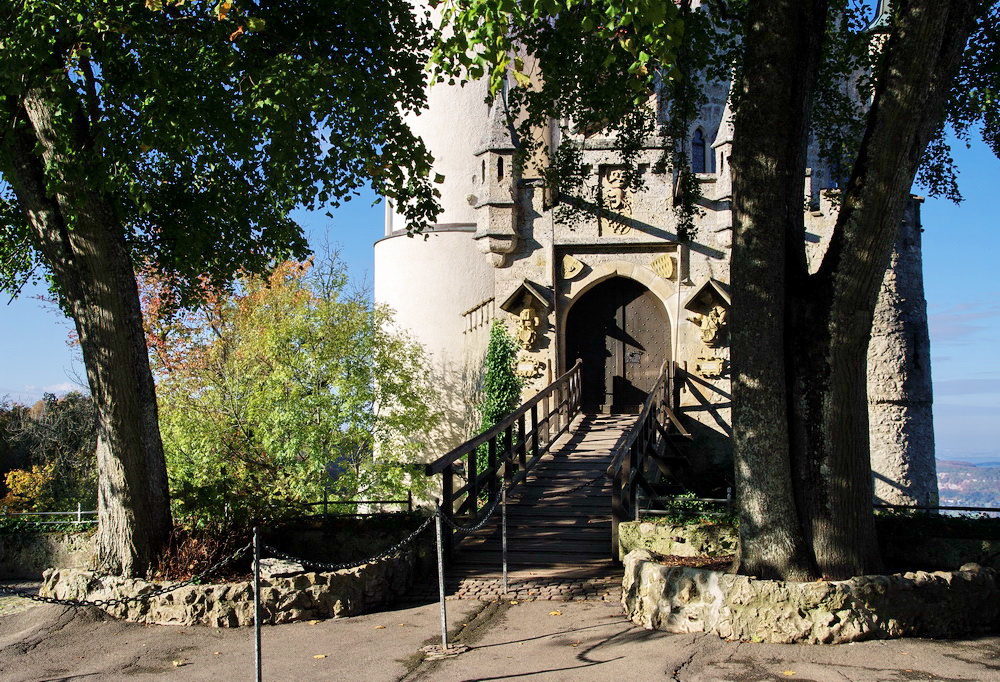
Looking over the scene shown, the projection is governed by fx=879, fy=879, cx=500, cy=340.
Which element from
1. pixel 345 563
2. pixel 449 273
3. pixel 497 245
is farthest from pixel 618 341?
pixel 345 563

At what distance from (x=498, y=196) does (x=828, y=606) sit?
12.7 metres

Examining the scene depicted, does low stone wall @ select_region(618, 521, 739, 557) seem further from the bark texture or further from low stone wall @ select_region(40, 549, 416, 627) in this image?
low stone wall @ select_region(40, 549, 416, 627)

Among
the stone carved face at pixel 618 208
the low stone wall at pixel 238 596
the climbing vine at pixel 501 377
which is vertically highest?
the stone carved face at pixel 618 208

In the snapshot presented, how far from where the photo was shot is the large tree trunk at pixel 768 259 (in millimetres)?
8109

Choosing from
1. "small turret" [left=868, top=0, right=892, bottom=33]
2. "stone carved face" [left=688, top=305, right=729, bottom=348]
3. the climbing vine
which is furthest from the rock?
"small turret" [left=868, top=0, right=892, bottom=33]

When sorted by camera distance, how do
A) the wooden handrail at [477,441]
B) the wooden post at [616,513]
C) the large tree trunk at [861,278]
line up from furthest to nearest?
the wooden post at [616,513]
the wooden handrail at [477,441]
the large tree trunk at [861,278]

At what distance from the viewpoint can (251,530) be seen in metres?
10.4

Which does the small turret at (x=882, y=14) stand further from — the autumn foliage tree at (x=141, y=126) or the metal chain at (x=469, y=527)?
the metal chain at (x=469, y=527)

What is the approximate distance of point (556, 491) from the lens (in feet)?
43.8

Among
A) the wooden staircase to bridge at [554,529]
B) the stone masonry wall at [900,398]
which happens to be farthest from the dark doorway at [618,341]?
the stone masonry wall at [900,398]

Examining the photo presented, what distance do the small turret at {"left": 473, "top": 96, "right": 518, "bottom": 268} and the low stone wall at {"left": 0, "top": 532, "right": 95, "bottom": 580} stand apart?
9.64 m

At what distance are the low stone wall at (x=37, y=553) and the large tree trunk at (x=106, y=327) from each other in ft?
12.6

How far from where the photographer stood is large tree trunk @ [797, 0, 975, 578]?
7762 mm

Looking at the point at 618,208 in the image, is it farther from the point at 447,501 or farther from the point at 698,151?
the point at 447,501
